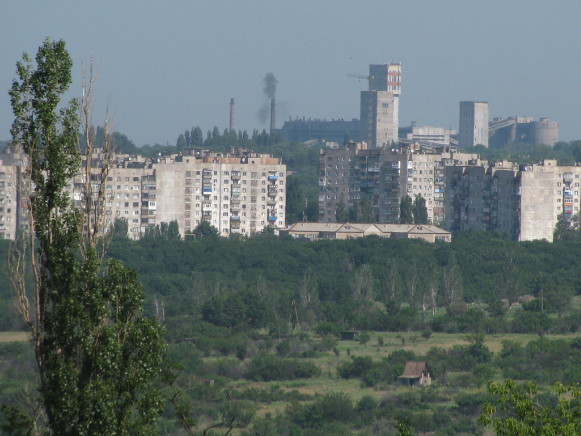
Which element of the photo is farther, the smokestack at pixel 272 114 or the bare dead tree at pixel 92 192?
the smokestack at pixel 272 114

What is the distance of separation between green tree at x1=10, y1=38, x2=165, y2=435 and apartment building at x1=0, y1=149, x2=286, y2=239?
70634mm

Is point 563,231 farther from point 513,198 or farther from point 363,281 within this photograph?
point 363,281


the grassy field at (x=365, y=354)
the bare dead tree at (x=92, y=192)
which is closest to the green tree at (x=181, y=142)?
the grassy field at (x=365, y=354)

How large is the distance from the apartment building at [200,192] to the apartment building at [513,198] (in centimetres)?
1155

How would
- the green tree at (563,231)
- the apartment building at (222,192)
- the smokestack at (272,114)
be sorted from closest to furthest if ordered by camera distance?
1. the green tree at (563,231)
2. the apartment building at (222,192)
3. the smokestack at (272,114)

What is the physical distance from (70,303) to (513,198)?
72.0m

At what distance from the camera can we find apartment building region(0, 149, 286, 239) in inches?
3418

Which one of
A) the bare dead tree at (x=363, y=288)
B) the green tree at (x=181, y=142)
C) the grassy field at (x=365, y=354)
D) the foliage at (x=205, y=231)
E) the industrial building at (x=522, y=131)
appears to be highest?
the industrial building at (x=522, y=131)

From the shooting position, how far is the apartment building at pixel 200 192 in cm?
8681

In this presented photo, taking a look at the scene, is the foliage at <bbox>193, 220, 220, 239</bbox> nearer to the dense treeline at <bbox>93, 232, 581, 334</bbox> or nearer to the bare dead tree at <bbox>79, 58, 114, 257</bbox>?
the dense treeline at <bbox>93, 232, 581, 334</bbox>

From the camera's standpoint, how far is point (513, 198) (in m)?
83.8

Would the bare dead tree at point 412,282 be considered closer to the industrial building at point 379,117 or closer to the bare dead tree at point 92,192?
the bare dead tree at point 92,192

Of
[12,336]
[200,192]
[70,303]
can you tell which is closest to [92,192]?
[70,303]

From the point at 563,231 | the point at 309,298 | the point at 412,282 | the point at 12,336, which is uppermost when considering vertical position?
the point at 563,231
